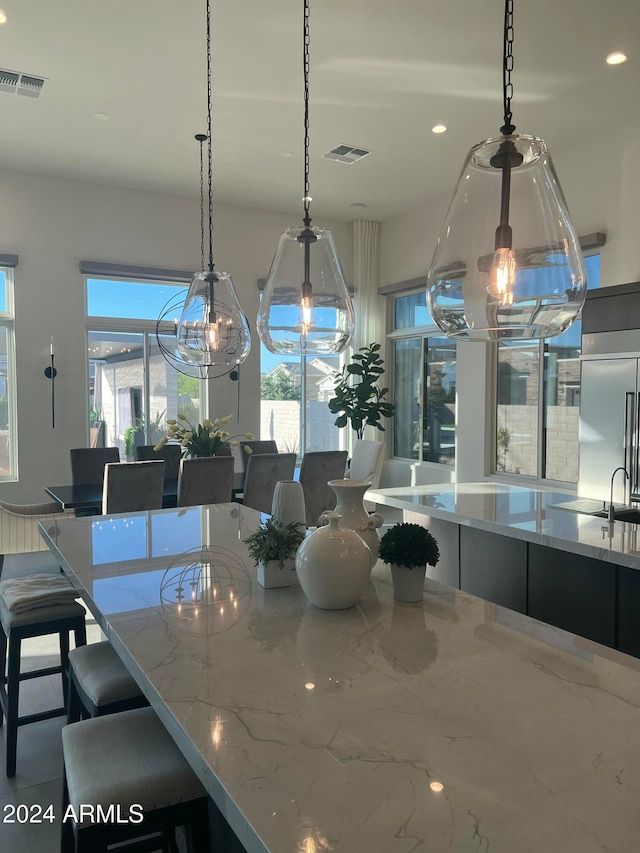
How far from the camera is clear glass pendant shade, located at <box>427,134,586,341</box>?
1.38 metres

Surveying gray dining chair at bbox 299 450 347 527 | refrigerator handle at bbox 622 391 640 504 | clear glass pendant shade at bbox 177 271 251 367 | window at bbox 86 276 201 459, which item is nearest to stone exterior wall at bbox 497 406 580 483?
refrigerator handle at bbox 622 391 640 504

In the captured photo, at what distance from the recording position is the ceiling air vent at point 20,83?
4477 mm

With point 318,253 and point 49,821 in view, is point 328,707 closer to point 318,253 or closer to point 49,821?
point 318,253

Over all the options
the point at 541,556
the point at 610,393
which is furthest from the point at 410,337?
the point at 541,556

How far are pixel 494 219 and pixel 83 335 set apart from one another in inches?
241

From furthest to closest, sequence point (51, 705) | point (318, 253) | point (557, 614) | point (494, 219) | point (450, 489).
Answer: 1. point (450, 489)
2. point (51, 705)
3. point (557, 614)
4. point (318, 253)
5. point (494, 219)

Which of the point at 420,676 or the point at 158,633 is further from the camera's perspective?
the point at 158,633

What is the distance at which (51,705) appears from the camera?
2.98 m

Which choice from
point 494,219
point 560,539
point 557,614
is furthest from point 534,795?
point 557,614

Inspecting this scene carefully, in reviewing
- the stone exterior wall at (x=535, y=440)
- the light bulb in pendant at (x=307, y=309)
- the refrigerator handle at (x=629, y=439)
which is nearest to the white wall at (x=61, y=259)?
the stone exterior wall at (x=535, y=440)

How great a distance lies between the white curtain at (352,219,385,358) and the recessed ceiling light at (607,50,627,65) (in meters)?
4.20

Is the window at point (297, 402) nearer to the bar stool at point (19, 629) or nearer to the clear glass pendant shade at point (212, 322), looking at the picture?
the clear glass pendant shade at point (212, 322)

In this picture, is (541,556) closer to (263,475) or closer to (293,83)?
(263,475)

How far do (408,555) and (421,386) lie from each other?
21.1 ft
